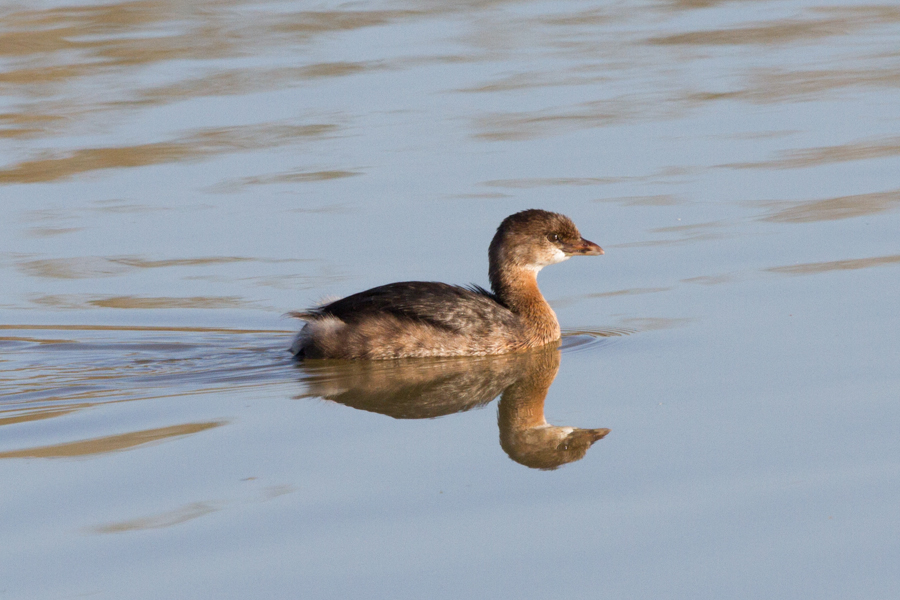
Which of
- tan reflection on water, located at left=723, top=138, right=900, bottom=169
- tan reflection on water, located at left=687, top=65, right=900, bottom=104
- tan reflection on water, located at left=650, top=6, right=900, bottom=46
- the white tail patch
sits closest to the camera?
the white tail patch

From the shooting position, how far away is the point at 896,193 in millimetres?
10695

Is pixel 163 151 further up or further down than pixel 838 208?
further up

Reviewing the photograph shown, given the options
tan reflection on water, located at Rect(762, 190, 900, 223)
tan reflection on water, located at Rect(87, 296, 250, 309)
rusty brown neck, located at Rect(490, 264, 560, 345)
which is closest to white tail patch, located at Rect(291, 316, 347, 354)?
tan reflection on water, located at Rect(87, 296, 250, 309)

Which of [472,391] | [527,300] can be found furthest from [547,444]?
[527,300]

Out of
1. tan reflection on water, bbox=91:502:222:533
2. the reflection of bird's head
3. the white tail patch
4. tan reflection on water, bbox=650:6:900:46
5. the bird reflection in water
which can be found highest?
tan reflection on water, bbox=650:6:900:46

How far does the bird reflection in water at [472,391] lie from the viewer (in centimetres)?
650

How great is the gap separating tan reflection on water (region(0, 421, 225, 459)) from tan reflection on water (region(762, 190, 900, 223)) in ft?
16.9

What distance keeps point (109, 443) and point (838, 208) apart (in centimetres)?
605

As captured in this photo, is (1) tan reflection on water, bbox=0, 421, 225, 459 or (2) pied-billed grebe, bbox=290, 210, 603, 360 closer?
(1) tan reflection on water, bbox=0, 421, 225, 459

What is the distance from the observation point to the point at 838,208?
10.4 metres

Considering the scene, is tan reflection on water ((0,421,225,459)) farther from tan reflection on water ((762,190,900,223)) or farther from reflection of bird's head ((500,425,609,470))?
tan reflection on water ((762,190,900,223))

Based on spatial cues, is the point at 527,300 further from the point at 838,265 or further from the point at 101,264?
the point at 101,264

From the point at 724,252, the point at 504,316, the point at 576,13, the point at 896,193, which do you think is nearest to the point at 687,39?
the point at 576,13

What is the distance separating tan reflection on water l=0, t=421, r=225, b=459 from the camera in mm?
6332
